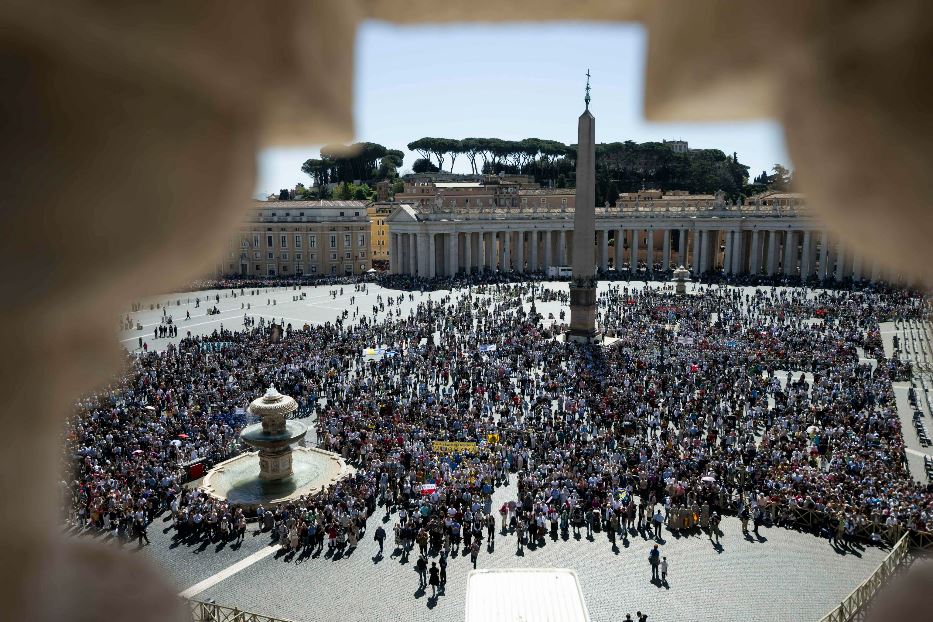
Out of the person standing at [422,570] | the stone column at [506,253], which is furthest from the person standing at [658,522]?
the stone column at [506,253]

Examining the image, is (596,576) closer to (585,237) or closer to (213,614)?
(213,614)

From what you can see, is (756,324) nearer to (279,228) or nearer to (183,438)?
(183,438)

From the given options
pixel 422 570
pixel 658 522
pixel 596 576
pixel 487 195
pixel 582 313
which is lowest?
pixel 596 576

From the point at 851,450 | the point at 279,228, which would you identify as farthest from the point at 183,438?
the point at 279,228

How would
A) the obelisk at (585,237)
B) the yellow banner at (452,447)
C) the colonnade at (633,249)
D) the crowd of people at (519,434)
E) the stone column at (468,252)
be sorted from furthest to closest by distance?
the stone column at (468,252) → the colonnade at (633,249) → the obelisk at (585,237) → the yellow banner at (452,447) → the crowd of people at (519,434)

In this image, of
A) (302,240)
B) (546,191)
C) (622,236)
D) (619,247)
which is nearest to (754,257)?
(622,236)

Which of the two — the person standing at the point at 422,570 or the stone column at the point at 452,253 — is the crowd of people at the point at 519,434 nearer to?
the person standing at the point at 422,570
